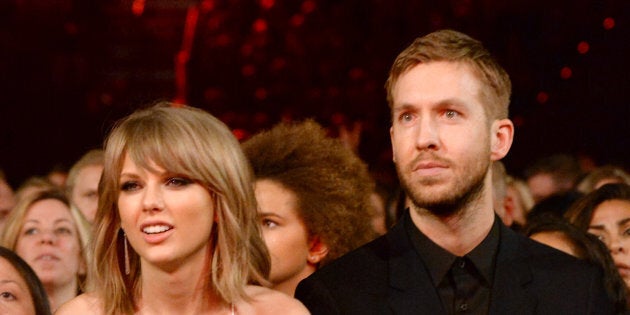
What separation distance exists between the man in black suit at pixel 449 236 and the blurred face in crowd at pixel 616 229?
1.65 m

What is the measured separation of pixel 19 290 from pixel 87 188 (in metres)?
3.11

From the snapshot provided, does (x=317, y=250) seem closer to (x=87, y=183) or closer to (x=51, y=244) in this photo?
(x=51, y=244)

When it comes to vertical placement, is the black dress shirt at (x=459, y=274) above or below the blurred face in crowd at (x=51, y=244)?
below

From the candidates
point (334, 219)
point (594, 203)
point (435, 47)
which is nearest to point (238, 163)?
point (435, 47)

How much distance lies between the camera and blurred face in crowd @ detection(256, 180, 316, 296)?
5.71m

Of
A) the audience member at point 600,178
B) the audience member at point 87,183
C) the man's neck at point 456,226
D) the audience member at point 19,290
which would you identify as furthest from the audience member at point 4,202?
the man's neck at point 456,226

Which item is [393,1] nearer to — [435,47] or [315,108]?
[315,108]

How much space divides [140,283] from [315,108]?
13374mm

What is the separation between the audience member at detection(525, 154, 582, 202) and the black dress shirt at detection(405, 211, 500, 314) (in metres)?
5.89

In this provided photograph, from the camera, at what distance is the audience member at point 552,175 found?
35.1 ft

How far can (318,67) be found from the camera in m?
17.7

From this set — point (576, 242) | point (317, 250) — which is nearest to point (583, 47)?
point (576, 242)

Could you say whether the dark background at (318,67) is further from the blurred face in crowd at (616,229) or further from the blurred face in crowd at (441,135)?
the blurred face in crowd at (441,135)

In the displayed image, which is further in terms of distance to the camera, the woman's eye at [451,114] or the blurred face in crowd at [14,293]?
the blurred face in crowd at [14,293]
